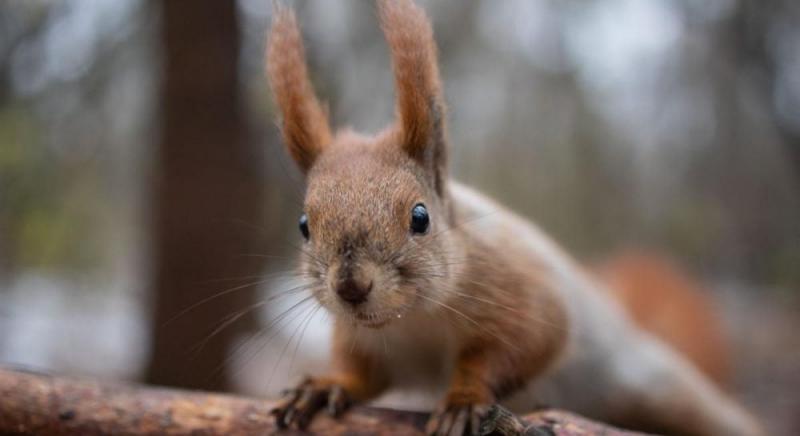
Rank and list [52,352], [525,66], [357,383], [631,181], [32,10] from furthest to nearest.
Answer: [631,181] → [525,66] → [52,352] → [32,10] → [357,383]

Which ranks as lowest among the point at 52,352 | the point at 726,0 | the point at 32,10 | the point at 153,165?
the point at 52,352

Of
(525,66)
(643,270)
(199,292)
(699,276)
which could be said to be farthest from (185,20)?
(699,276)

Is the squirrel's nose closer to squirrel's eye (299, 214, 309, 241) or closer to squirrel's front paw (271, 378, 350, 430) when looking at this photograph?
squirrel's eye (299, 214, 309, 241)

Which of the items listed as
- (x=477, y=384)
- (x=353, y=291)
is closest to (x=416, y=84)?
(x=353, y=291)

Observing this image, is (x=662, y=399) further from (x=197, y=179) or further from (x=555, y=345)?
(x=197, y=179)

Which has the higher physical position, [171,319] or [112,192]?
[112,192]

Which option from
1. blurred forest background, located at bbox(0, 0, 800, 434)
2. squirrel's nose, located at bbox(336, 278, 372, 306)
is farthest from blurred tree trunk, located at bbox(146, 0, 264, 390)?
squirrel's nose, located at bbox(336, 278, 372, 306)

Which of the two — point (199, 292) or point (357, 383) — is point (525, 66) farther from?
point (357, 383)

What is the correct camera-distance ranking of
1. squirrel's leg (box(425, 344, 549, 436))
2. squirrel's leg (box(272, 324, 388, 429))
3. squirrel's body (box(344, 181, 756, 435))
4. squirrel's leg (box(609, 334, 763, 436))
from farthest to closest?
squirrel's leg (box(609, 334, 763, 436)) → squirrel's body (box(344, 181, 756, 435)) → squirrel's leg (box(272, 324, 388, 429)) → squirrel's leg (box(425, 344, 549, 436))
